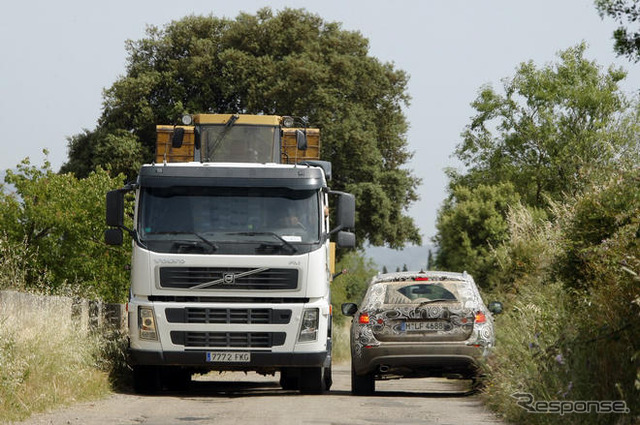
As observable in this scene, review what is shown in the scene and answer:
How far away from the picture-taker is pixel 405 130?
4788 cm

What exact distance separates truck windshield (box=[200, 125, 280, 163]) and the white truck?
16.9ft

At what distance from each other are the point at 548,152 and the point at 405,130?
6273 millimetres

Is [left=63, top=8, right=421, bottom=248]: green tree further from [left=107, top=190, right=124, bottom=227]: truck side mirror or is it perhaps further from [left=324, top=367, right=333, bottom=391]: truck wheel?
[left=107, top=190, right=124, bottom=227]: truck side mirror

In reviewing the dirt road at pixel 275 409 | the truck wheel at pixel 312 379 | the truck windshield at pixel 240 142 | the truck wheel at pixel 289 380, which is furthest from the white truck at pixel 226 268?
the truck windshield at pixel 240 142

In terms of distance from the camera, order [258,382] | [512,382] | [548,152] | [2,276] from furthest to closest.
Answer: [548,152]
[258,382]
[2,276]
[512,382]

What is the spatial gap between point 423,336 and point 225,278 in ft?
9.38

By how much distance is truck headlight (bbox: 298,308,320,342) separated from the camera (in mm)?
15727

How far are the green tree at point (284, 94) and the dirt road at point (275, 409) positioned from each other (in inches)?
1032

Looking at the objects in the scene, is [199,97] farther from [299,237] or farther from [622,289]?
[622,289]

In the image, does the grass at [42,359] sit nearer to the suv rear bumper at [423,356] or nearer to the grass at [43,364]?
the grass at [43,364]

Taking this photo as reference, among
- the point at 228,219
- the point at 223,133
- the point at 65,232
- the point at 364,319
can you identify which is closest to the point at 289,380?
the point at 364,319

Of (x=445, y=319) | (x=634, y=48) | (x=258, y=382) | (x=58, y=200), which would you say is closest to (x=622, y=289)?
(x=634, y=48)

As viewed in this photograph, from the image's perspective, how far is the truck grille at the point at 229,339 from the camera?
51.3ft

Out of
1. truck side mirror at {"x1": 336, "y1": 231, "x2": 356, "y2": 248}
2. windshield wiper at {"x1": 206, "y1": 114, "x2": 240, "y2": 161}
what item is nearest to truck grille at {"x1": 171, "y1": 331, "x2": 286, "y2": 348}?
truck side mirror at {"x1": 336, "y1": 231, "x2": 356, "y2": 248}
